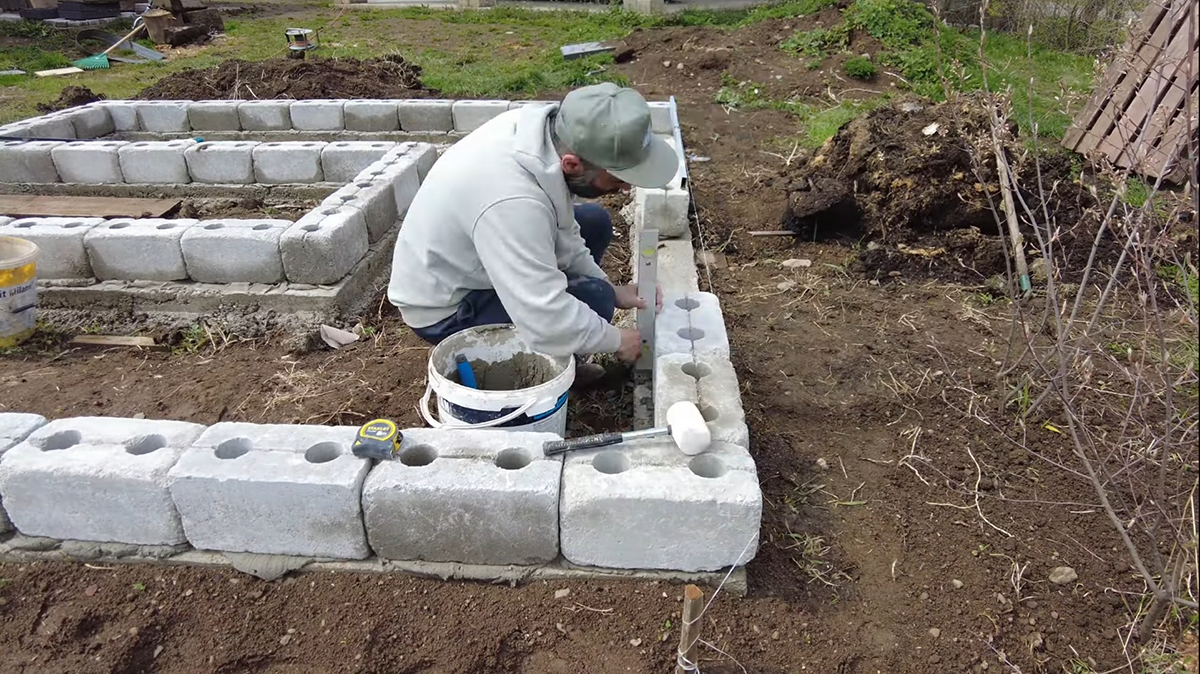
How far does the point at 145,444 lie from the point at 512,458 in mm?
1245

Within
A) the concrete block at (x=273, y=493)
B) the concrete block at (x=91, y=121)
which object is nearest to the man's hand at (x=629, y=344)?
the concrete block at (x=273, y=493)

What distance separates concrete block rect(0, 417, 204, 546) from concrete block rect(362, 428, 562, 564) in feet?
2.30

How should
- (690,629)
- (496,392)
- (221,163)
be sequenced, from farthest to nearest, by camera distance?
(221,163) → (496,392) → (690,629)

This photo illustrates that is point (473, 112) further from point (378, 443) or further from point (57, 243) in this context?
point (378, 443)

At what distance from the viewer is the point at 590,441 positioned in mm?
2391

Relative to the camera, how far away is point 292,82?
8.21 m

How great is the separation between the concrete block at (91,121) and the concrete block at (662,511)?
259 inches

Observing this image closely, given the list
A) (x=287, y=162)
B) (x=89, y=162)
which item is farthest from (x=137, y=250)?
(x=89, y=162)

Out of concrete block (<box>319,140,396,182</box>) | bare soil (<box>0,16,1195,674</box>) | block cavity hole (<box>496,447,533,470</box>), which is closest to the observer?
bare soil (<box>0,16,1195,674</box>)

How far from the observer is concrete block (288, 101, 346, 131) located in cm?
671

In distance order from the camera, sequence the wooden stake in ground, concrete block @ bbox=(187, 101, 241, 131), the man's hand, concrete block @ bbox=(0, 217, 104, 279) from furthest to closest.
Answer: concrete block @ bbox=(187, 101, 241, 131) < concrete block @ bbox=(0, 217, 104, 279) < the man's hand < the wooden stake in ground

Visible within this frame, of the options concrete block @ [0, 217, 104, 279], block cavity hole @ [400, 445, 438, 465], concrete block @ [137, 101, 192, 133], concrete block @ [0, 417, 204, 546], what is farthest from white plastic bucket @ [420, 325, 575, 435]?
concrete block @ [137, 101, 192, 133]

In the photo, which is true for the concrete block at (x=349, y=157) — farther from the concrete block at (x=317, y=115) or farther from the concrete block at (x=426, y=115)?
the concrete block at (x=317, y=115)

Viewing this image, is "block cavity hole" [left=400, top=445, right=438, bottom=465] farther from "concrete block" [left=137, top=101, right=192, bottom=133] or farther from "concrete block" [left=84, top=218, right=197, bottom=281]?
"concrete block" [left=137, top=101, right=192, bottom=133]
